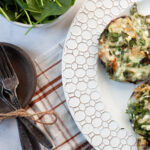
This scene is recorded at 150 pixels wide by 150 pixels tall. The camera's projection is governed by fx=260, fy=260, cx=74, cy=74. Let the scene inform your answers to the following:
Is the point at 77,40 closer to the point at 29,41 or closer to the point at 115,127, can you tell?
the point at 29,41

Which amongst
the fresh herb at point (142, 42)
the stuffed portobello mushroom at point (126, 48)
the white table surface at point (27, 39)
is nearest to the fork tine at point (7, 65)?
the white table surface at point (27, 39)

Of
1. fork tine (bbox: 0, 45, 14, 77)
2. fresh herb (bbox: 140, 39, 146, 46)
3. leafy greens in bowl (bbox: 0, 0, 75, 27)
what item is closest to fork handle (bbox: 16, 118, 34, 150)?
fork tine (bbox: 0, 45, 14, 77)

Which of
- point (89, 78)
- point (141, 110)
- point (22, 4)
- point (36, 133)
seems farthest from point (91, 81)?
point (22, 4)

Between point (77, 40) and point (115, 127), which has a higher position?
point (77, 40)

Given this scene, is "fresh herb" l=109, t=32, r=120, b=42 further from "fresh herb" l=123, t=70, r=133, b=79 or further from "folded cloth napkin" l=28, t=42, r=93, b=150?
"folded cloth napkin" l=28, t=42, r=93, b=150

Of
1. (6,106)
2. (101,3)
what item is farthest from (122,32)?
(6,106)

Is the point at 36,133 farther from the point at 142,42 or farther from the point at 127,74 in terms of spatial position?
the point at 142,42

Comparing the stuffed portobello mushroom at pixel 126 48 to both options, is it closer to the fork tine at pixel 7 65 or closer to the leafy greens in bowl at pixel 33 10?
the leafy greens in bowl at pixel 33 10
